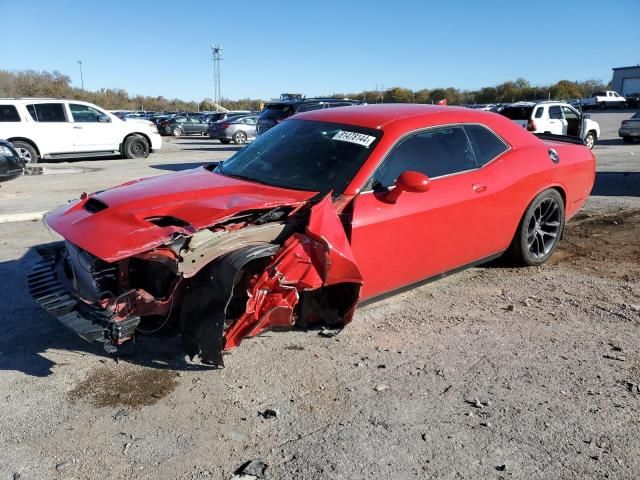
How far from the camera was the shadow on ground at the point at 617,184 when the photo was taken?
29.5 feet

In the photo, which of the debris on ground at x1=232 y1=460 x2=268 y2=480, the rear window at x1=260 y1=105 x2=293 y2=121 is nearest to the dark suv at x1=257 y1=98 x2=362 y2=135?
the rear window at x1=260 y1=105 x2=293 y2=121

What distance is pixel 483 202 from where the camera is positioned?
4.36 m

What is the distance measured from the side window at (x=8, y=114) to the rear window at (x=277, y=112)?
6482 mm

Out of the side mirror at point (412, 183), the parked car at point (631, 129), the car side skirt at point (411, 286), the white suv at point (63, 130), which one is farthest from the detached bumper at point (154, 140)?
the parked car at point (631, 129)

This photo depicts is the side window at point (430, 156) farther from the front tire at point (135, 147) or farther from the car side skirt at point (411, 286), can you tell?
the front tire at point (135, 147)

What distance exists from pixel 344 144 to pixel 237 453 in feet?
7.76

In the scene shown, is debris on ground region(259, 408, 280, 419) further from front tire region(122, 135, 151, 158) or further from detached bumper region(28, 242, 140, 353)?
front tire region(122, 135, 151, 158)

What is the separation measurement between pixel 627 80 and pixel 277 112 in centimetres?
Answer: 7086

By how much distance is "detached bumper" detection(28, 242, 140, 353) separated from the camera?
2986 mm

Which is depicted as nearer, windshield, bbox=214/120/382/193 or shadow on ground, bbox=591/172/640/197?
windshield, bbox=214/120/382/193

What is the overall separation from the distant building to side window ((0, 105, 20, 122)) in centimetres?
7441

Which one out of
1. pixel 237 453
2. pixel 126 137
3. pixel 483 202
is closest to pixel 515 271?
pixel 483 202

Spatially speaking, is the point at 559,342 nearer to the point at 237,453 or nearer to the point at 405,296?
the point at 405,296

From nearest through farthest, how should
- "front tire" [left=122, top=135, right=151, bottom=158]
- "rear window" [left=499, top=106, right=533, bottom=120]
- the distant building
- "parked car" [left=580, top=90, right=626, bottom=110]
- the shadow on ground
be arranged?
the shadow on ground, "rear window" [left=499, top=106, right=533, bottom=120], "front tire" [left=122, top=135, right=151, bottom=158], "parked car" [left=580, top=90, right=626, bottom=110], the distant building
